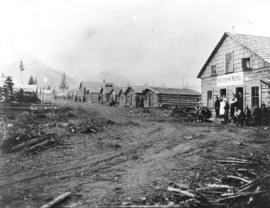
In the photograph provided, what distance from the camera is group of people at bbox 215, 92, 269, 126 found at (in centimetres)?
1556

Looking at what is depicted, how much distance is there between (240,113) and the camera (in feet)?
53.5

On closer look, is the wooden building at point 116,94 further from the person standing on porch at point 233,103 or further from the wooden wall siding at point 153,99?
the person standing on porch at point 233,103

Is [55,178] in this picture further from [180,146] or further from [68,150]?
[180,146]

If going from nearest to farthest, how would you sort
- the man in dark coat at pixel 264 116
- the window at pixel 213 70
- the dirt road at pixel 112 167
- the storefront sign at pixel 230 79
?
the dirt road at pixel 112 167 → the man in dark coat at pixel 264 116 → the storefront sign at pixel 230 79 → the window at pixel 213 70

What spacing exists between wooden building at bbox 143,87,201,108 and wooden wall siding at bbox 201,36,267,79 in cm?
1178

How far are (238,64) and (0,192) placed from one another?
17.7 m

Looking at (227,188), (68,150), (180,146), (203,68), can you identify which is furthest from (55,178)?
(203,68)

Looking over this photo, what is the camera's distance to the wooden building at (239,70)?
1661 centimetres

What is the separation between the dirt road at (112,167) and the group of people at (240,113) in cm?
398

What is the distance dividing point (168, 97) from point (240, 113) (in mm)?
18744

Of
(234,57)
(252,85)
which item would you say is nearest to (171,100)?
(234,57)

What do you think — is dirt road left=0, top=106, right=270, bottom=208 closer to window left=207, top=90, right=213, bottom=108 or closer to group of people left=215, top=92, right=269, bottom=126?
group of people left=215, top=92, right=269, bottom=126

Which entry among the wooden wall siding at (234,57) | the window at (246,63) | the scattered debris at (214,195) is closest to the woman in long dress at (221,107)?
the wooden wall siding at (234,57)

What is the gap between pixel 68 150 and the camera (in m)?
10.6
